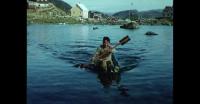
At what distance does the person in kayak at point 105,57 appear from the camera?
2.01 metres

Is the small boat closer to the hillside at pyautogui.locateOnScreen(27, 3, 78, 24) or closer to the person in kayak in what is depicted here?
the person in kayak

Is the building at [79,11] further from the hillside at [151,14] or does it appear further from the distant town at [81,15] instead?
the hillside at [151,14]

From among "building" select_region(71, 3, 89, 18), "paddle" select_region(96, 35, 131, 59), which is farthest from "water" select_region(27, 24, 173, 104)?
"building" select_region(71, 3, 89, 18)

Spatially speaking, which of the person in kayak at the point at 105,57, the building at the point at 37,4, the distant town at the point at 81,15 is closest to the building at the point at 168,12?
the distant town at the point at 81,15

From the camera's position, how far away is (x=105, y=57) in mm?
2010

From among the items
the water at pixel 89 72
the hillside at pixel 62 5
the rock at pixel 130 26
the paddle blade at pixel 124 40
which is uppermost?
the hillside at pixel 62 5

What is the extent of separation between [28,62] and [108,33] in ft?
1.60

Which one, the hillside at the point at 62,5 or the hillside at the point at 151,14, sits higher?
the hillside at the point at 62,5

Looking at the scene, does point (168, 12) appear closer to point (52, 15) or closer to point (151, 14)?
point (151, 14)

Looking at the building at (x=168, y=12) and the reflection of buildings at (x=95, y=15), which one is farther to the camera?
the reflection of buildings at (x=95, y=15)

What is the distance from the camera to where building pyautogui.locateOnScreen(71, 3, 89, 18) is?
81.8 inches

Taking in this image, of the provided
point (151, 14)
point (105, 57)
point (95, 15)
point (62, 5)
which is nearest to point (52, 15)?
point (62, 5)

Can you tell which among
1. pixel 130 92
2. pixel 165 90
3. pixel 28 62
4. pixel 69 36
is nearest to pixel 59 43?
pixel 69 36
